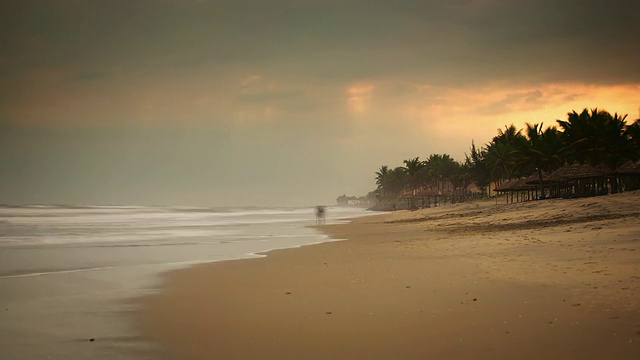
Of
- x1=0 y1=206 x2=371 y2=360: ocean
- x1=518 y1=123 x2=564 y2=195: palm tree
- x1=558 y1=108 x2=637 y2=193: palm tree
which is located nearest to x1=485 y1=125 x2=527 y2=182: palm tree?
x1=518 y1=123 x2=564 y2=195: palm tree

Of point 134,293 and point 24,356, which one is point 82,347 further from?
point 134,293

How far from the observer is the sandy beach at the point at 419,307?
7.10m

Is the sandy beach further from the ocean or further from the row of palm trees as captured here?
the row of palm trees

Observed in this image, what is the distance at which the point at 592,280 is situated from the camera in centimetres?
1049

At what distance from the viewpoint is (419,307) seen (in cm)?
966

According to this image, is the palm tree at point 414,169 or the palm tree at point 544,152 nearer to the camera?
the palm tree at point 544,152

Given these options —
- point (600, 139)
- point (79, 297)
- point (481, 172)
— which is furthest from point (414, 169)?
point (79, 297)

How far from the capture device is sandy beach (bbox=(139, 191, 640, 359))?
23.3 ft

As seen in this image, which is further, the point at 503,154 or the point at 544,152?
the point at 503,154

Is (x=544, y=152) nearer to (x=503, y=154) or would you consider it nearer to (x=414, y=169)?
(x=503, y=154)

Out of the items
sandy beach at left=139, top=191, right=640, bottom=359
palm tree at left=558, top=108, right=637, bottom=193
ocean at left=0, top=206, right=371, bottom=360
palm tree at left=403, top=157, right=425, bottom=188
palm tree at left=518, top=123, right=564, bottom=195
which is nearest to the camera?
sandy beach at left=139, top=191, right=640, bottom=359

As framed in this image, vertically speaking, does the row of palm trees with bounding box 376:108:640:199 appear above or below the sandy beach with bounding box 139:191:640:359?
above

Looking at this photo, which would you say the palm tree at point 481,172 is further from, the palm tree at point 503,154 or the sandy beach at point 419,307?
the sandy beach at point 419,307

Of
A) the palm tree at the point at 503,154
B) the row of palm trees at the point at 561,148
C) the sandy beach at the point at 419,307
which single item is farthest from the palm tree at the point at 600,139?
the sandy beach at the point at 419,307
